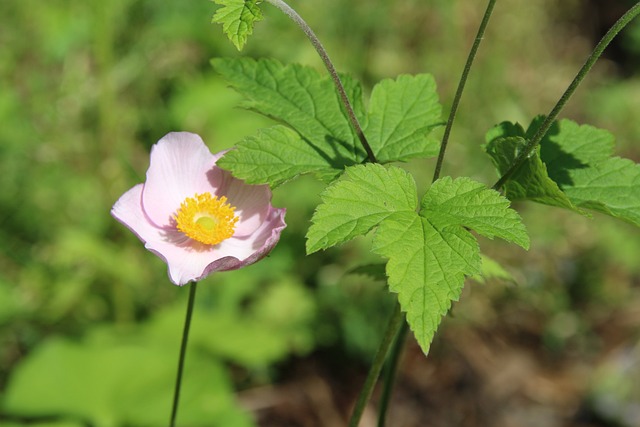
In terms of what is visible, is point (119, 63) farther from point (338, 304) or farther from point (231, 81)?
point (231, 81)

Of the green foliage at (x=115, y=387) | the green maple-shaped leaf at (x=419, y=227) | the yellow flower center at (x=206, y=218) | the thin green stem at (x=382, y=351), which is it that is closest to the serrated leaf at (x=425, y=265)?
the green maple-shaped leaf at (x=419, y=227)

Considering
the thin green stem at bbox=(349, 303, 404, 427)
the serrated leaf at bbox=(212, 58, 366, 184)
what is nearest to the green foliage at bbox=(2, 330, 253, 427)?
the thin green stem at bbox=(349, 303, 404, 427)

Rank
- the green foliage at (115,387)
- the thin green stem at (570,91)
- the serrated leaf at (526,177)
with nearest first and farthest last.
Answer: the thin green stem at (570,91) < the serrated leaf at (526,177) < the green foliage at (115,387)

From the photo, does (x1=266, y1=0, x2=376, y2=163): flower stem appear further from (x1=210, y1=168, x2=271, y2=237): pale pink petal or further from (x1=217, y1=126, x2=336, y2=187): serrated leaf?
(x1=210, y1=168, x2=271, y2=237): pale pink petal

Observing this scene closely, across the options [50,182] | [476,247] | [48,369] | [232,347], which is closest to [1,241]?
[50,182]

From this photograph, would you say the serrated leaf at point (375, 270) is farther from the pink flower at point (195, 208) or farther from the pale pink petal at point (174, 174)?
the pale pink petal at point (174, 174)

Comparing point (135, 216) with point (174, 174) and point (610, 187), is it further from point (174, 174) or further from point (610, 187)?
point (610, 187)
